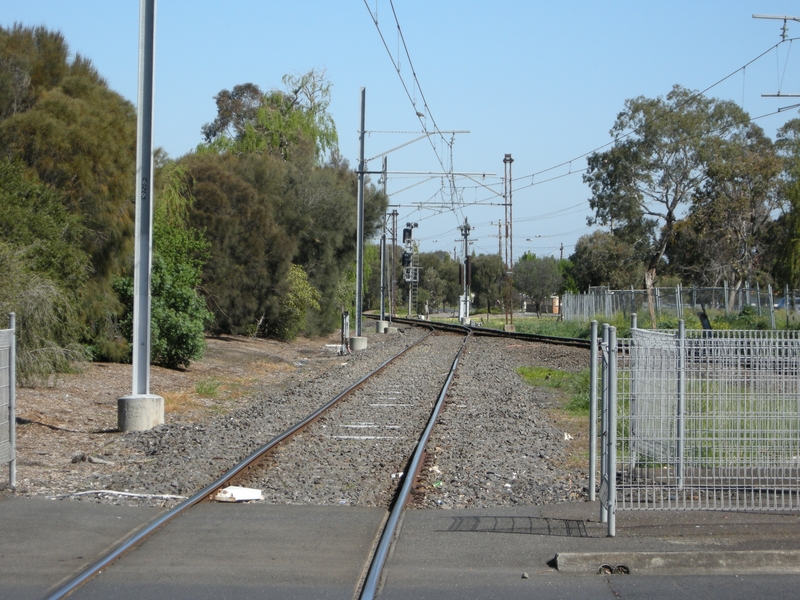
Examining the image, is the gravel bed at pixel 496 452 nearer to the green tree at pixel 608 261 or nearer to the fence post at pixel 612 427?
the fence post at pixel 612 427

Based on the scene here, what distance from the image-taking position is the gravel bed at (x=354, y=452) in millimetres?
9117

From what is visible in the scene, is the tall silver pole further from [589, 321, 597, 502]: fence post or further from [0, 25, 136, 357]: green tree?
[589, 321, 597, 502]: fence post

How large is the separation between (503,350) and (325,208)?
14211mm

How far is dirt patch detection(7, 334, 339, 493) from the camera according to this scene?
428 inches

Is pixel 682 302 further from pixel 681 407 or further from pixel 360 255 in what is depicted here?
pixel 681 407

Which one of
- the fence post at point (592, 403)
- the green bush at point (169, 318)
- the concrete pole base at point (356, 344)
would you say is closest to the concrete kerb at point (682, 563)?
the fence post at point (592, 403)

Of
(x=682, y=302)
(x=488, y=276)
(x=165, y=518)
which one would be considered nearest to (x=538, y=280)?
(x=488, y=276)

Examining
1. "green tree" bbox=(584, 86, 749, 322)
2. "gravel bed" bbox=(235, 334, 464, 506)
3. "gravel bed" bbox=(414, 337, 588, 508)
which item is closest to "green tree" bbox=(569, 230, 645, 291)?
"green tree" bbox=(584, 86, 749, 322)

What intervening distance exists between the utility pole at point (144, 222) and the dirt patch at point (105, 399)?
77 cm

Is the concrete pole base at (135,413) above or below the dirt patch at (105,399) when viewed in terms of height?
above

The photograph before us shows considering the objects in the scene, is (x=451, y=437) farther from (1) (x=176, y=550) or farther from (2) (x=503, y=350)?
(2) (x=503, y=350)

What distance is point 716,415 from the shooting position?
754cm

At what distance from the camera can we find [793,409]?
753 cm

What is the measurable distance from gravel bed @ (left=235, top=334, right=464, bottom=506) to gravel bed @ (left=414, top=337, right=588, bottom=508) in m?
0.42
